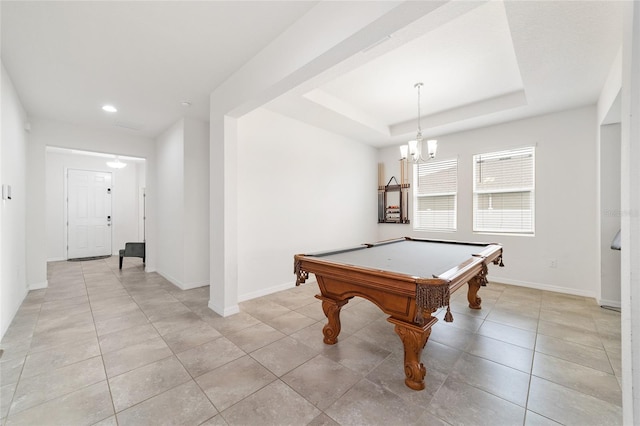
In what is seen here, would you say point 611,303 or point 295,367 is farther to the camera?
point 611,303

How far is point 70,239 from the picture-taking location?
6.42 meters

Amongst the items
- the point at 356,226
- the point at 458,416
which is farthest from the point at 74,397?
the point at 356,226

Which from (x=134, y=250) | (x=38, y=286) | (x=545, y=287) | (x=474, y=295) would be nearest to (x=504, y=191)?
(x=545, y=287)

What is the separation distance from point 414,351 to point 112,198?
844 cm

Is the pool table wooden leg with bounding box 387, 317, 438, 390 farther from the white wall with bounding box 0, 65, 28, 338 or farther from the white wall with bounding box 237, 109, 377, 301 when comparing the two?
the white wall with bounding box 0, 65, 28, 338

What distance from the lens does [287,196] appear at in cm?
404

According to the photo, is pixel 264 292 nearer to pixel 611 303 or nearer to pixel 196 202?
pixel 196 202

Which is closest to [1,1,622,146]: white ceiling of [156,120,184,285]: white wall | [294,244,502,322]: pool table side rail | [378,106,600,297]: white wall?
[378,106,600,297]: white wall

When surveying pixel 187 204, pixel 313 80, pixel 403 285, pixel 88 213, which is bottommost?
pixel 403 285

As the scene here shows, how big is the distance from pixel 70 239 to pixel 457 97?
29.5 ft

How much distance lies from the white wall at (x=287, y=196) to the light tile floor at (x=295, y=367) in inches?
27.2

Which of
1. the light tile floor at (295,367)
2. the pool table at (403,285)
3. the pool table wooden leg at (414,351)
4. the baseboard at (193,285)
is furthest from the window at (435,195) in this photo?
the baseboard at (193,285)

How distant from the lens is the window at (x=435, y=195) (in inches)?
188

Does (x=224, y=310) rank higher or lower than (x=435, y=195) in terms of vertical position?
lower
